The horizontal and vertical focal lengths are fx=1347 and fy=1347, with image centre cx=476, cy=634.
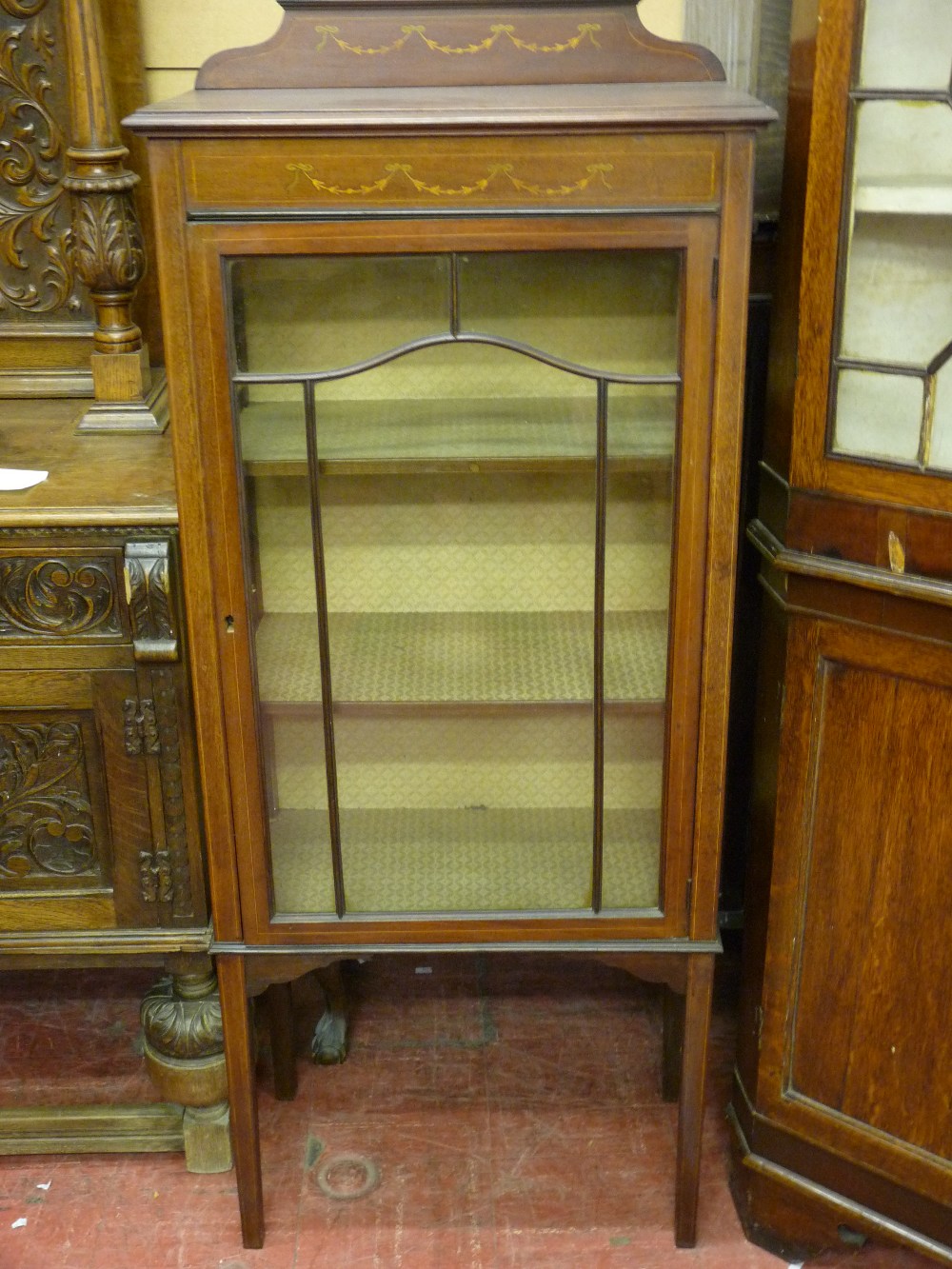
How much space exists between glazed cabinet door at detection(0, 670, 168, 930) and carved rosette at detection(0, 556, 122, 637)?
2.2 inches

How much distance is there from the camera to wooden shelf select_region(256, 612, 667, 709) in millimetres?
1473

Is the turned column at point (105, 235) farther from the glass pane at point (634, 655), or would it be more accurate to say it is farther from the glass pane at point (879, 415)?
the glass pane at point (879, 415)

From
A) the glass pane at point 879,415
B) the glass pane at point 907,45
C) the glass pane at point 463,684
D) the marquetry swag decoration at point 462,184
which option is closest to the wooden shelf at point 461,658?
the glass pane at point 463,684

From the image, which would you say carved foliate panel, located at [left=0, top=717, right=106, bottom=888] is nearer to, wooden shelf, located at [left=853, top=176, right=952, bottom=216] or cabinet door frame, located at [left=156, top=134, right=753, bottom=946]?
cabinet door frame, located at [left=156, top=134, right=753, bottom=946]

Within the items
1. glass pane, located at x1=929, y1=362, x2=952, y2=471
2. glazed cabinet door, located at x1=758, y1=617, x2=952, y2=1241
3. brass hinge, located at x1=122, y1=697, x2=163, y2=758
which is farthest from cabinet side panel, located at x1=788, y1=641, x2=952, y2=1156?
brass hinge, located at x1=122, y1=697, x2=163, y2=758

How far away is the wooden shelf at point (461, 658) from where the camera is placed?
147 centimetres

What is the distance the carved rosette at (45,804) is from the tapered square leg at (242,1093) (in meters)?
0.24

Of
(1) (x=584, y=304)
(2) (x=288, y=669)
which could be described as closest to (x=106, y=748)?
(2) (x=288, y=669)

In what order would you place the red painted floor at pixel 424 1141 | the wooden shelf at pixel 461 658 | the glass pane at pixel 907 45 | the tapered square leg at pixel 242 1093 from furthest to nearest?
1. the red painted floor at pixel 424 1141
2. the tapered square leg at pixel 242 1093
3. the wooden shelf at pixel 461 658
4. the glass pane at pixel 907 45

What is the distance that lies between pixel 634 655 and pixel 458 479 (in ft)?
0.89

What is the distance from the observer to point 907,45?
1.25 metres

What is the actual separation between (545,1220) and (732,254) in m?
1.21

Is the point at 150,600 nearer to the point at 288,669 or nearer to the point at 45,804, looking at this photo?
the point at 288,669

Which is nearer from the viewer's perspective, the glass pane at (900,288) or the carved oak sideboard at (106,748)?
the glass pane at (900,288)
